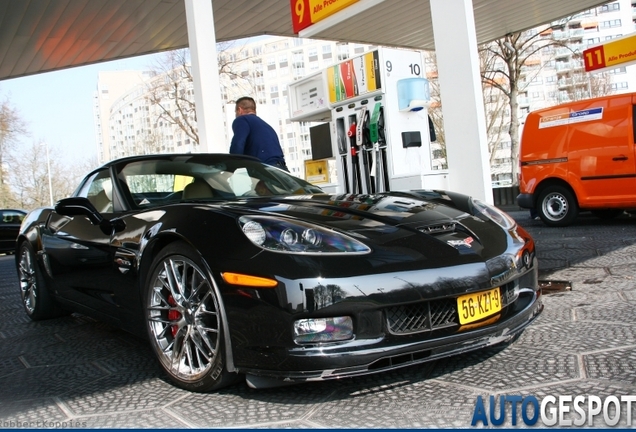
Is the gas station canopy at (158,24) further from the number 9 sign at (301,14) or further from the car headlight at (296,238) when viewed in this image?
the car headlight at (296,238)

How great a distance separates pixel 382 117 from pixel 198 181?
32.1ft

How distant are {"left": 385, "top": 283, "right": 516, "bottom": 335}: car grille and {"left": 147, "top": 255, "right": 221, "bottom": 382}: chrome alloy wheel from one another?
2.35ft

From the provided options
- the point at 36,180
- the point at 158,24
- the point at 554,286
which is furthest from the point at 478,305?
the point at 36,180

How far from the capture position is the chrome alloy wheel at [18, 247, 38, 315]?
4.68 m

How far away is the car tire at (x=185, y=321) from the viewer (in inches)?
101

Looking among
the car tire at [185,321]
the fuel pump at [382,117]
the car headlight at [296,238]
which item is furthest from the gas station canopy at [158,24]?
the car headlight at [296,238]

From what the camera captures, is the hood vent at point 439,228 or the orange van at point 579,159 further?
the orange van at point 579,159

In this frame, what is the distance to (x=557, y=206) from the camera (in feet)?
31.0

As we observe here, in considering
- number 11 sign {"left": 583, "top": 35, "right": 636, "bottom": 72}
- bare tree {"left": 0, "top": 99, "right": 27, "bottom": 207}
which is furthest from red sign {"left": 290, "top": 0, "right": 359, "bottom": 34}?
bare tree {"left": 0, "top": 99, "right": 27, "bottom": 207}

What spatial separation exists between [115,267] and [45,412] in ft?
2.84

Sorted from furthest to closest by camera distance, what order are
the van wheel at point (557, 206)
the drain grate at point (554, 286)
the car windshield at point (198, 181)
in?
1. the van wheel at point (557, 206)
2. the drain grate at point (554, 286)
3. the car windshield at point (198, 181)

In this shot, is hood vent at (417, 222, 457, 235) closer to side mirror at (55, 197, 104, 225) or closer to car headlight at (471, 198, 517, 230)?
car headlight at (471, 198, 517, 230)

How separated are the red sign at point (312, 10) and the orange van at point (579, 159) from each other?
12.4 feet

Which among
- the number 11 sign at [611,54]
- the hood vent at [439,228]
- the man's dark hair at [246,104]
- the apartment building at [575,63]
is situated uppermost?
the apartment building at [575,63]
